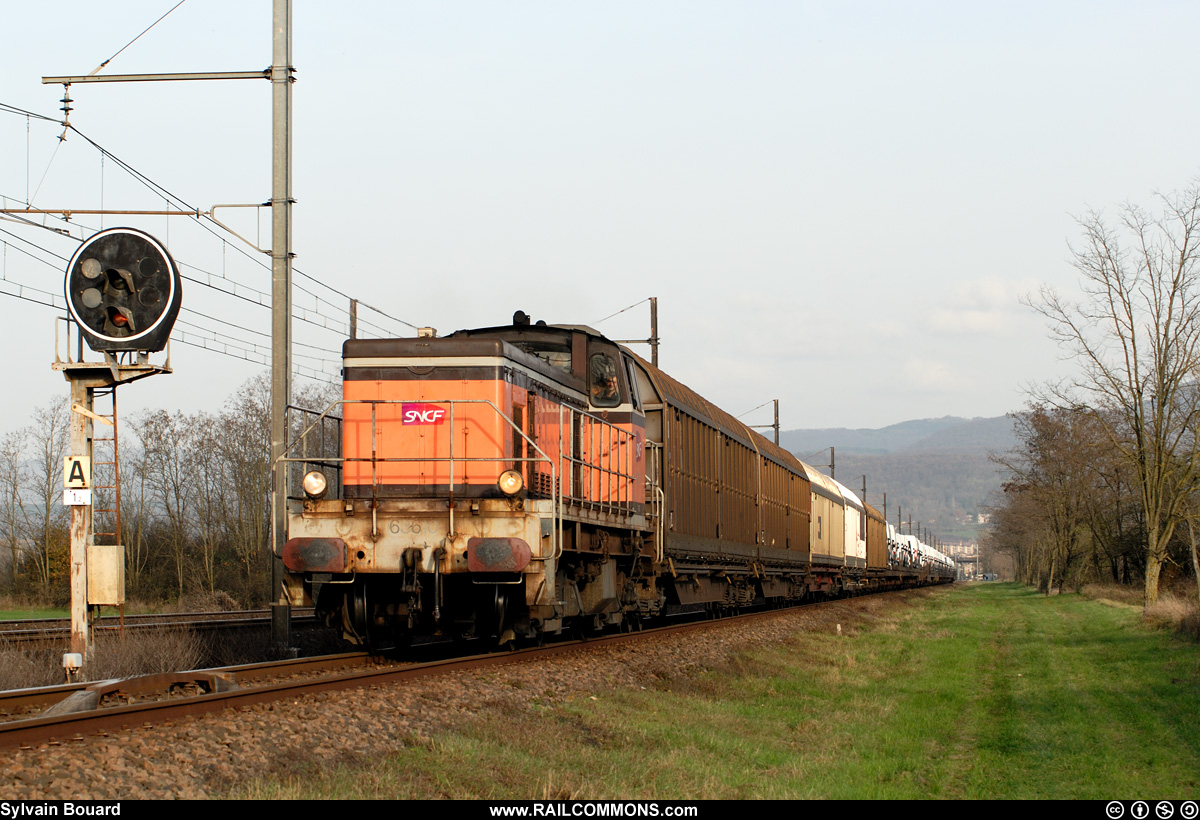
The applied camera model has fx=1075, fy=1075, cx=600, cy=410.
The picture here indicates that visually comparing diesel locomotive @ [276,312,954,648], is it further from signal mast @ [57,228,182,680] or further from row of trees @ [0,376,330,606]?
row of trees @ [0,376,330,606]

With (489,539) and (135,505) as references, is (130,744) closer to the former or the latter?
(489,539)

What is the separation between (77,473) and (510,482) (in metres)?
4.16

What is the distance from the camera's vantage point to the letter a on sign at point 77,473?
34.0ft

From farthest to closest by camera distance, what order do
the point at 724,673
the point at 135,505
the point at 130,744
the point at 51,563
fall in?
the point at 135,505, the point at 51,563, the point at 724,673, the point at 130,744

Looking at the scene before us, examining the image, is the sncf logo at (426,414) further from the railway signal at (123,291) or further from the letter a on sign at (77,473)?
the letter a on sign at (77,473)

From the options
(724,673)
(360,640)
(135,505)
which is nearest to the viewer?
(360,640)

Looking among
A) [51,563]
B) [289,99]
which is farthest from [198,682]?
[51,563]

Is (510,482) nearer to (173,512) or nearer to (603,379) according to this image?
(603,379)

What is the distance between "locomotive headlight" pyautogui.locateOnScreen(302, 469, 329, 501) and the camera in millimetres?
11016

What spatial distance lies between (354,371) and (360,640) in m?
2.94

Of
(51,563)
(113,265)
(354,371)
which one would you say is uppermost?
(113,265)

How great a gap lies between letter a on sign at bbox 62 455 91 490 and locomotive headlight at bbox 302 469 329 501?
2037 millimetres

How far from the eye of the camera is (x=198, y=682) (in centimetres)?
897

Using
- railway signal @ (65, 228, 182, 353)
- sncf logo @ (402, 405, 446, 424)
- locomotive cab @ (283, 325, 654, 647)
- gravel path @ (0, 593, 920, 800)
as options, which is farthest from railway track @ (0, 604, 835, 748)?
railway signal @ (65, 228, 182, 353)
